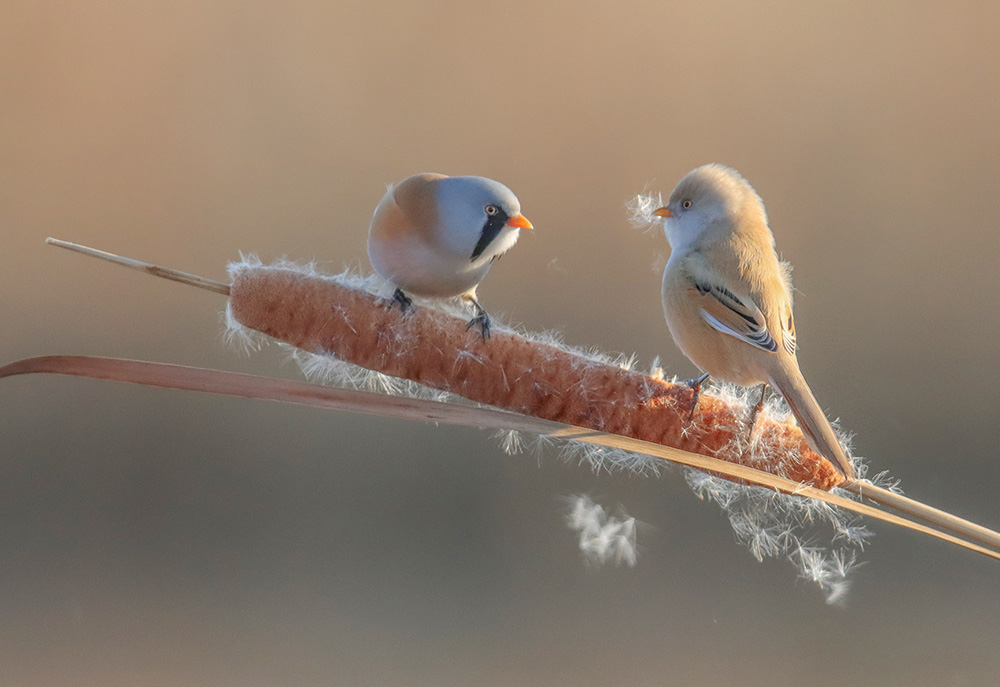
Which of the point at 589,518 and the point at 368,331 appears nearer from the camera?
the point at 368,331

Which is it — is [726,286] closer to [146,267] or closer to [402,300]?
[402,300]

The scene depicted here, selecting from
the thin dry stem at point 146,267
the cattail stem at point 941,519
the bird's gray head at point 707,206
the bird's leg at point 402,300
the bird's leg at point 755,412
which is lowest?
the cattail stem at point 941,519

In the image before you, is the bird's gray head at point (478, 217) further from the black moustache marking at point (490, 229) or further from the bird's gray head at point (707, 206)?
the bird's gray head at point (707, 206)

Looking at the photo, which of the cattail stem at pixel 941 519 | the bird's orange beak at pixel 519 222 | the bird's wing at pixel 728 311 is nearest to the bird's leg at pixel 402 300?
the bird's orange beak at pixel 519 222

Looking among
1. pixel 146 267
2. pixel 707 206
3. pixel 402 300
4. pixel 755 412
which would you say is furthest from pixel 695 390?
pixel 146 267

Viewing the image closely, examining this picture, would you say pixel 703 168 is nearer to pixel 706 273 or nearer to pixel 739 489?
pixel 706 273

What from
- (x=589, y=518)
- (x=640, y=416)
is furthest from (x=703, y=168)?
(x=589, y=518)
